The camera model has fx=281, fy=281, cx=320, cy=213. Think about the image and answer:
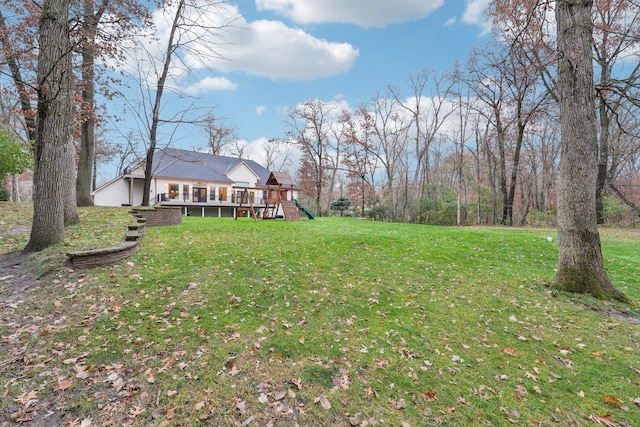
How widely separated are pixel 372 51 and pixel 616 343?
13825 mm

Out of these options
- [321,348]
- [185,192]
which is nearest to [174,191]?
[185,192]

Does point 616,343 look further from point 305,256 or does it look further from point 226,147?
point 226,147

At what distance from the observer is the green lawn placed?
2.28m

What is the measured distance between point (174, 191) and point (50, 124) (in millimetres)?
20279

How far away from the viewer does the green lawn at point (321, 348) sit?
2.28 m

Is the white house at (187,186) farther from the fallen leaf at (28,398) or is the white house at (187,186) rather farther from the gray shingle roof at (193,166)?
the fallen leaf at (28,398)

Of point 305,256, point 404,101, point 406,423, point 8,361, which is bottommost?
point 406,423

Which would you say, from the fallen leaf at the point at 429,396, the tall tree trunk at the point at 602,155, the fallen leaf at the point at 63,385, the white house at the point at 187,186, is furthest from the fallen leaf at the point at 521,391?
the white house at the point at 187,186

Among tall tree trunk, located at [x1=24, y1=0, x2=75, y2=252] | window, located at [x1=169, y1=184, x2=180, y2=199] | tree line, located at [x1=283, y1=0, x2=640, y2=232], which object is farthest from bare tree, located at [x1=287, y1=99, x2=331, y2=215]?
tall tree trunk, located at [x1=24, y1=0, x2=75, y2=252]

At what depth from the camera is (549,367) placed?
2.85 meters

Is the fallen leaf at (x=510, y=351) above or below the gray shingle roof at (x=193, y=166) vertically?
below

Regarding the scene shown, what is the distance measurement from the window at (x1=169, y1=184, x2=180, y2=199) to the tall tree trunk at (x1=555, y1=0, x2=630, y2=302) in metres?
24.8

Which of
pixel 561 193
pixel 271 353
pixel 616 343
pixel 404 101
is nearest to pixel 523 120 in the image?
pixel 404 101

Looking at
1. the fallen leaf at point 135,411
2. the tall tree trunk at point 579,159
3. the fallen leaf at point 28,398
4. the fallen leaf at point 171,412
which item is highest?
the tall tree trunk at point 579,159
